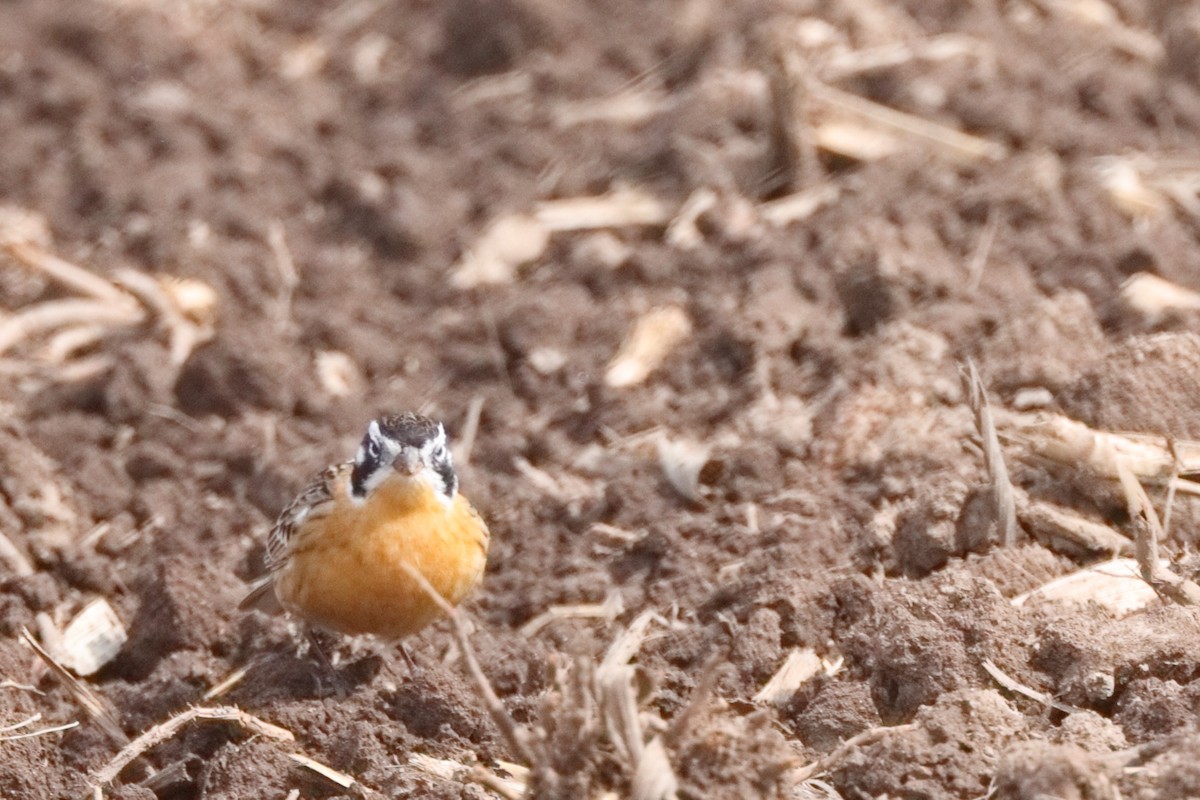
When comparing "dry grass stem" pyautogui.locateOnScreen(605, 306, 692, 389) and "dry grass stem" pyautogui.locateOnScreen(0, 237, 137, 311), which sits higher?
"dry grass stem" pyautogui.locateOnScreen(0, 237, 137, 311)

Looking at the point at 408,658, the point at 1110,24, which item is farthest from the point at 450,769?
the point at 1110,24

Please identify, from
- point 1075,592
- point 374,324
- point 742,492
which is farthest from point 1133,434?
point 374,324

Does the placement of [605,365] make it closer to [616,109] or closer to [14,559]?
[616,109]

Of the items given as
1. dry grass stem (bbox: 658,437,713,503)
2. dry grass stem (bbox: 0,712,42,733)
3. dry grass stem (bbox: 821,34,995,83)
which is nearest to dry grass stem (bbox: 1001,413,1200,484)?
dry grass stem (bbox: 658,437,713,503)

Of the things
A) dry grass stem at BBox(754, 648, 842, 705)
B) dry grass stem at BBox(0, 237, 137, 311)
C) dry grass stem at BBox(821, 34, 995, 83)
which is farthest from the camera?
dry grass stem at BBox(821, 34, 995, 83)

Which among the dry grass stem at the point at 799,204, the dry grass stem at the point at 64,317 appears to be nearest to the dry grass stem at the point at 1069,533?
the dry grass stem at the point at 799,204

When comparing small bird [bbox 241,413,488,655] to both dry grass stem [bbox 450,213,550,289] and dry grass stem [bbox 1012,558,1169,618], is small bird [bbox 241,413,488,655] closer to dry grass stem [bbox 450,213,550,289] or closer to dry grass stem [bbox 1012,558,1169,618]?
dry grass stem [bbox 1012,558,1169,618]
